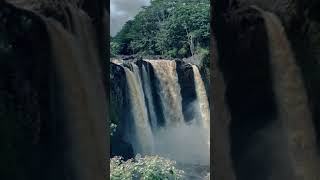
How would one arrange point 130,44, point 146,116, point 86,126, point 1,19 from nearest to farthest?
point 1,19, point 86,126, point 146,116, point 130,44

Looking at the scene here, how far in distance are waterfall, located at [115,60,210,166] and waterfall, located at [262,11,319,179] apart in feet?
26.6

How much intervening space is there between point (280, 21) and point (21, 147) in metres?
1.47

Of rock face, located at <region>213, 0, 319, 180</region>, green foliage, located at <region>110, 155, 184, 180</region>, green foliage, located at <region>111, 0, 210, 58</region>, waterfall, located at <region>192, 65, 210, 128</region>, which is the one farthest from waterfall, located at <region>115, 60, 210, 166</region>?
rock face, located at <region>213, 0, 319, 180</region>

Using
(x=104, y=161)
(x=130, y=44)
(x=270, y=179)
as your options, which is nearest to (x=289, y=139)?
(x=270, y=179)

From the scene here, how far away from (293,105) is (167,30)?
1435 cm

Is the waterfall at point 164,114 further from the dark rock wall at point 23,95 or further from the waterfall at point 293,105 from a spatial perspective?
the dark rock wall at point 23,95

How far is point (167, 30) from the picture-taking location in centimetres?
1720

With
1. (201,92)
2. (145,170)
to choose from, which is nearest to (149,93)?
(201,92)

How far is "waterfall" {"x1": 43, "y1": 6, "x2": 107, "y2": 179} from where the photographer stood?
2.75 metres

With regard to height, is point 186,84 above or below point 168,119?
above

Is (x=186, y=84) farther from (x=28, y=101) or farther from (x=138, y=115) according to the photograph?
(x=28, y=101)

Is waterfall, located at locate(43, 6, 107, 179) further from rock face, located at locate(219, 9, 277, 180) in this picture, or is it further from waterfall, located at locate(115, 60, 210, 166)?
→ waterfall, located at locate(115, 60, 210, 166)

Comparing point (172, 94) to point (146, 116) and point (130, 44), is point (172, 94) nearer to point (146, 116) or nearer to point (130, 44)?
point (146, 116)

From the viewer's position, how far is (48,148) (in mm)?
2672
